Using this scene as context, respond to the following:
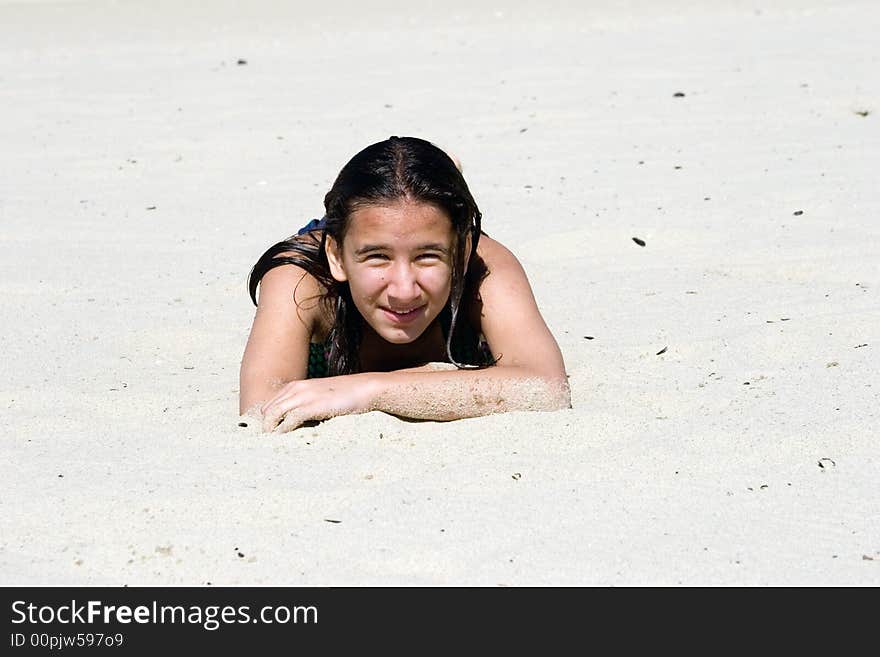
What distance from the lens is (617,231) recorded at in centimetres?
534

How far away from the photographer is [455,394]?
3318 mm

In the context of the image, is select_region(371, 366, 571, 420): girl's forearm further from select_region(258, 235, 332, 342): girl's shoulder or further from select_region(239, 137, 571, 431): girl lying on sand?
select_region(258, 235, 332, 342): girl's shoulder

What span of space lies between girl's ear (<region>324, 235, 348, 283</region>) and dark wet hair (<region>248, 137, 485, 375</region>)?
0.08 feet

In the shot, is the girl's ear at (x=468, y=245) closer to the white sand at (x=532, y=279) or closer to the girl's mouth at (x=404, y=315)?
the girl's mouth at (x=404, y=315)

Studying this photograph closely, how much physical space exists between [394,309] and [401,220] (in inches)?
8.9

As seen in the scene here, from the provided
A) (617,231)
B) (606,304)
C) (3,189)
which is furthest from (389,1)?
(606,304)

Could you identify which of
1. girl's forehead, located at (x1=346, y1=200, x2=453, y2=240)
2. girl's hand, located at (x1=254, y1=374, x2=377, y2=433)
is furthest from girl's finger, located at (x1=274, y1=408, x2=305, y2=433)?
girl's forehead, located at (x1=346, y1=200, x2=453, y2=240)

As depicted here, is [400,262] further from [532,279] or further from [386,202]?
[532,279]

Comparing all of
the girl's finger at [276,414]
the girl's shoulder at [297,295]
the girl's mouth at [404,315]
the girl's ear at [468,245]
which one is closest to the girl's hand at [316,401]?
the girl's finger at [276,414]

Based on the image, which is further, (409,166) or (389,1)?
(389,1)

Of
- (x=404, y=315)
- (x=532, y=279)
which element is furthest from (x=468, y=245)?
(x=532, y=279)

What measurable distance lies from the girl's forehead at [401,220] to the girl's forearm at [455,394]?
0.35 meters
